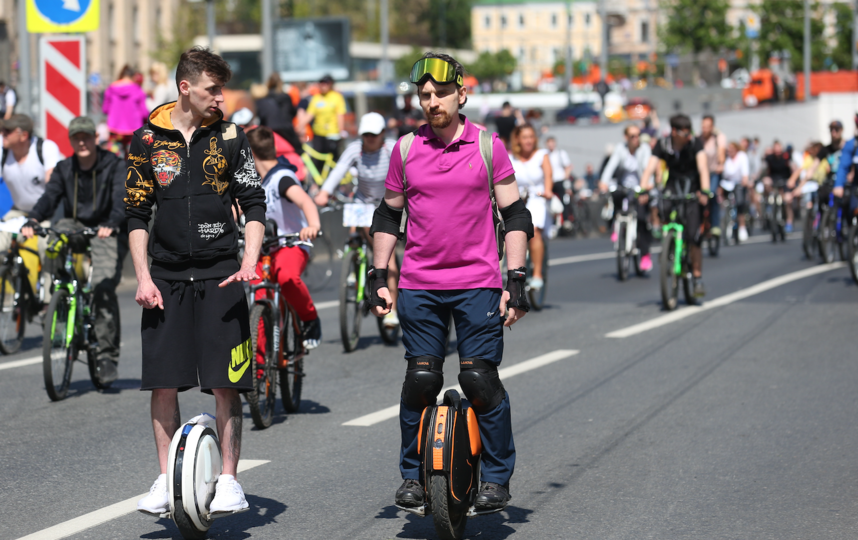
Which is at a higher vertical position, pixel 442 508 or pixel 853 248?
pixel 853 248

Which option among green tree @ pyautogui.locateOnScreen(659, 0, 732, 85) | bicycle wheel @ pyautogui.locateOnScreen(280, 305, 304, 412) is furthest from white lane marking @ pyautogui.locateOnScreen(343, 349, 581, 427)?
green tree @ pyautogui.locateOnScreen(659, 0, 732, 85)

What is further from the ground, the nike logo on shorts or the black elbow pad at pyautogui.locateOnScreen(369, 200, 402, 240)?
the black elbow pad at pyautogui.locateOnScreen(369, 200, 402, 240)

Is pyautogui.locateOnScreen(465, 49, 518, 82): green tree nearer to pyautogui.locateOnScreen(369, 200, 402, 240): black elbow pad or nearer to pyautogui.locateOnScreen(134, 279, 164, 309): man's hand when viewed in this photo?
pyautogui.locateOnScreen(369, 200, 402, 240): black elbow pad

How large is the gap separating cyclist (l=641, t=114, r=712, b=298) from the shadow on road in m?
8.43

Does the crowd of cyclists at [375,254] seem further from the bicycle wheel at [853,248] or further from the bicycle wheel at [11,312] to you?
the bicycle wheel at [853,248]

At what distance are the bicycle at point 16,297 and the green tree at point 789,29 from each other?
216 feet

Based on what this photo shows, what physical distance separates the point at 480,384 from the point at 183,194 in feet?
4.60

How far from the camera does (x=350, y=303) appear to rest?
1048cm

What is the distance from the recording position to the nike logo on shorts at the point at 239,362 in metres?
5.18

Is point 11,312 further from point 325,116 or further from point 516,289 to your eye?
point 325,116

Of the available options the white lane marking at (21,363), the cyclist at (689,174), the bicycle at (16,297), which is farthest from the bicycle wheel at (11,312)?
the cyclist at (689,174)

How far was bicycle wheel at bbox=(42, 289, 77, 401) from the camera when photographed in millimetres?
8086

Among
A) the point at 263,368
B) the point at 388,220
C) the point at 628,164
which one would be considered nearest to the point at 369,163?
the point at 263,368

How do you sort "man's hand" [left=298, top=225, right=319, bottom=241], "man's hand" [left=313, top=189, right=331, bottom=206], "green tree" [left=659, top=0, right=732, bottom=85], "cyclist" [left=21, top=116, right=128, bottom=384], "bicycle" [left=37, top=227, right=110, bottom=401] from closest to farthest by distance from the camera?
"man's hand" [left=298, top=225, right=319, bottom=241] < "bicycle" [left=37, top=227, right=110, bottom=401] < "cyclist" [left=21, top=116, right=128, bottom=384] < "man's hand" [left=313, top=189, right=331, bottom=206] < "green tree" [left=659, top=0, right=732, bottom=85]
